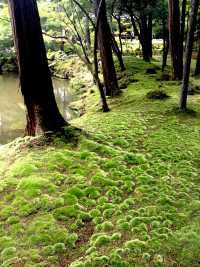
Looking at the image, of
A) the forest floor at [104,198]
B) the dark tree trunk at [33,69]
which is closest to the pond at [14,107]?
the dark tree trunk at [33,69]

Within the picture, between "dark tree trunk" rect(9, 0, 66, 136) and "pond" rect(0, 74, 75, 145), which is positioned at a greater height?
"dark tree trunk" rect(9, 0, 66, 136)

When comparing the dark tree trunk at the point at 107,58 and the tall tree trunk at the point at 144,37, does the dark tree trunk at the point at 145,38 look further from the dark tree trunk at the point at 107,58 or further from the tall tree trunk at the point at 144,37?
the dark tree trunk at the point at 107,58

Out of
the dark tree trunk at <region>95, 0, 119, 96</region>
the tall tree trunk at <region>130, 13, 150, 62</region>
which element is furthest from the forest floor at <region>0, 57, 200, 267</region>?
the tall tree trunk at <region>130, 13, 150, 62</region>

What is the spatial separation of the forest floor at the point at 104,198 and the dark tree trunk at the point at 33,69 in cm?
50

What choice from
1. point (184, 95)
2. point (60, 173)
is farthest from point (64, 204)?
point (184, 95)

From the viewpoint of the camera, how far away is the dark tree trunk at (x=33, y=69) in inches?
273

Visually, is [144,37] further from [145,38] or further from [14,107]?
[14,107]

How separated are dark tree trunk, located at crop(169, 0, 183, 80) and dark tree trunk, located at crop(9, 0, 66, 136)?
856 cm

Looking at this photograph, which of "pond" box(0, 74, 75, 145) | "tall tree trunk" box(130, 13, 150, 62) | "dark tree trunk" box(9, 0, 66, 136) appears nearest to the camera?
"dark tree trunk" box(9, 0, 66, 136)

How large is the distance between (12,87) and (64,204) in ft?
68.8

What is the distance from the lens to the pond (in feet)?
44.9

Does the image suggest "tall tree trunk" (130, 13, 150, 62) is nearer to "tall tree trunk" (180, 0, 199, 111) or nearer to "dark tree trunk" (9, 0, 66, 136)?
"tall tree trunk" (180, 0, 199, 111)

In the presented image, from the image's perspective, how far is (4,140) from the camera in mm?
12719

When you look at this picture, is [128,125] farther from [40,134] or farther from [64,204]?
[64,204]
